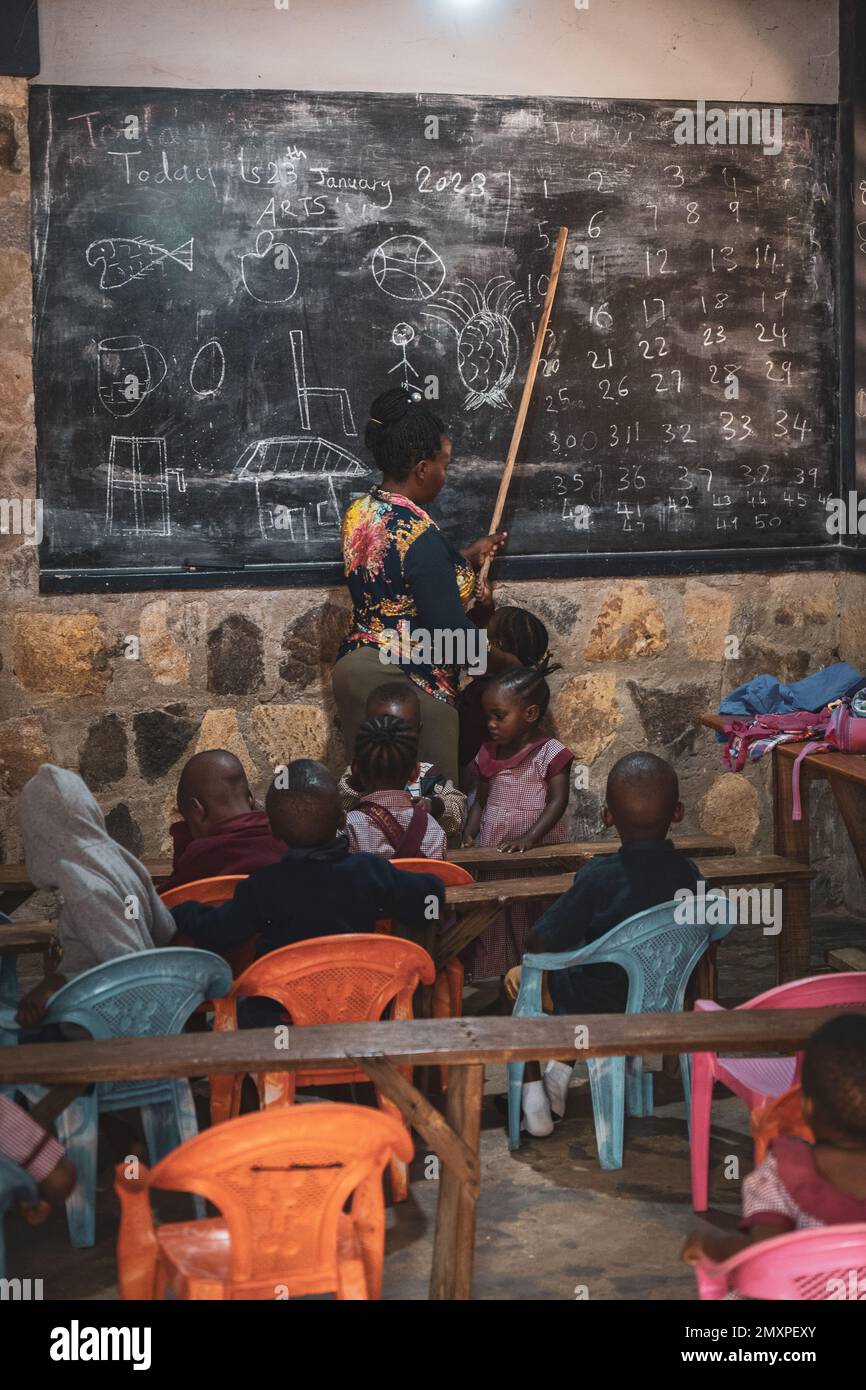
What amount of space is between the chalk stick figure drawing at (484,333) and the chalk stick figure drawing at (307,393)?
1.41 feet

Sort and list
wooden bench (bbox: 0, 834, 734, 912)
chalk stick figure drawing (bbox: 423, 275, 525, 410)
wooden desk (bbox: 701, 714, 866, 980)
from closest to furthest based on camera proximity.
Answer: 1. wooden bench (bbox: 0, 834, 734, 912)
2. wooden desk (bbox: 701, 714, 866, 980)
3. chalk stick figure drawing (bbox: 423, 275, 525, 410)

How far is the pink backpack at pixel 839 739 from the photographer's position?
4.70 metres

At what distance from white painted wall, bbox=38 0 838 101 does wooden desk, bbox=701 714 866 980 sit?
8.60ft

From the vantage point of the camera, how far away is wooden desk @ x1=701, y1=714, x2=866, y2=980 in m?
Answer: 4.68

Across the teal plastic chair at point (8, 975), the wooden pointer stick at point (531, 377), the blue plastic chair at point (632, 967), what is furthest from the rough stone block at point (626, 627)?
the teal plastic chair at point (8, 975)

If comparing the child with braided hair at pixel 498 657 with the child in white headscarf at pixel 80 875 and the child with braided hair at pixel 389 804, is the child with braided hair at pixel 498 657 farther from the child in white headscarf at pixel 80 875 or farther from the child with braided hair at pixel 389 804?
the child in white headscarf at pixel 80 875

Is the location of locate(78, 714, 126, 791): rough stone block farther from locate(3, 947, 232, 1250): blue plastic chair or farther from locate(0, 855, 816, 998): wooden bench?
locate(3, 947, 232, 1250): blue plastic chair

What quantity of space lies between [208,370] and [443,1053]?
10.9ft

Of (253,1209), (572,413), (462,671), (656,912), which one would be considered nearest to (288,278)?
(572,413)

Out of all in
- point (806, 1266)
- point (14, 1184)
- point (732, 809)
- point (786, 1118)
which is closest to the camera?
point (806, 1266)

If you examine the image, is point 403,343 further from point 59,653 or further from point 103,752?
point 103,752

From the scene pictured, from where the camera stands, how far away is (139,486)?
221 inches

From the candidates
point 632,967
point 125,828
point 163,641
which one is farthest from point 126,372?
point 632,967

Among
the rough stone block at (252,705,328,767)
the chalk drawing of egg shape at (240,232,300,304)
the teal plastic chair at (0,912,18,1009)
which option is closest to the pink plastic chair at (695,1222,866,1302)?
the teal plastic chair at (0,912,18,1009)
